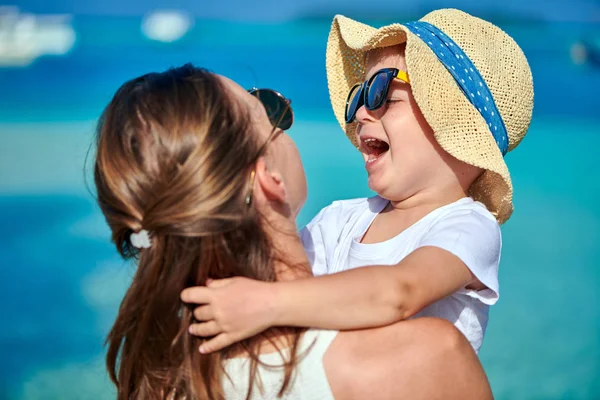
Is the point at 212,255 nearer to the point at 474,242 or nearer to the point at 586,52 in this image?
the point at 474,242

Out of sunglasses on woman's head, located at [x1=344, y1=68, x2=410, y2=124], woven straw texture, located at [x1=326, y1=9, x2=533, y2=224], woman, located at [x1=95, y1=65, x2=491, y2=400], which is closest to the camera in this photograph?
woman, located at [x1=95, y1=65, x2=491, y2=400]

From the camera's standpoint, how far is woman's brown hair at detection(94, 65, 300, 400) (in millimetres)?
1530

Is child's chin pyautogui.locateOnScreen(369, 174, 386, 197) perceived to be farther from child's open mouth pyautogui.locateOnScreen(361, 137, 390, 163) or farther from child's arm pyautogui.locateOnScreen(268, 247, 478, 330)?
child's arm pyautogui.locateOnScreen(268, 247, 478, 330)

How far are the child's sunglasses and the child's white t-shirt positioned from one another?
52 cm

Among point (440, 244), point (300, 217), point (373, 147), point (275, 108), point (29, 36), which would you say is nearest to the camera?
point (275, 108)

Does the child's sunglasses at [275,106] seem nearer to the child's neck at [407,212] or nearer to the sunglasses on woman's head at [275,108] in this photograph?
the sunglasses on woman's head at [275,108]

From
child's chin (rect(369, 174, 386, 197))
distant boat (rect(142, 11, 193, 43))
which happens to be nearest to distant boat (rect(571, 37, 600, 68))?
distant boat (rect(142, 11, 193, 43))

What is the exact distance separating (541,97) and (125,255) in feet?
30.5

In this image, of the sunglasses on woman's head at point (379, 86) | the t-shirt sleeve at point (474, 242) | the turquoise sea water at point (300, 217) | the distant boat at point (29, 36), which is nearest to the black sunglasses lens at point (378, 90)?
the sunglasses on woman's head at point (379, 86)

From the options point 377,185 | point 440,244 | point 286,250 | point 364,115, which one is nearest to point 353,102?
point 364,115

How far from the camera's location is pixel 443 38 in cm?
230

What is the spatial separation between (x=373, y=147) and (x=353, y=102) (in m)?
0.16

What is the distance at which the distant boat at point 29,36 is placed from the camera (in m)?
9.46

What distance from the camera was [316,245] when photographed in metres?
2.47
